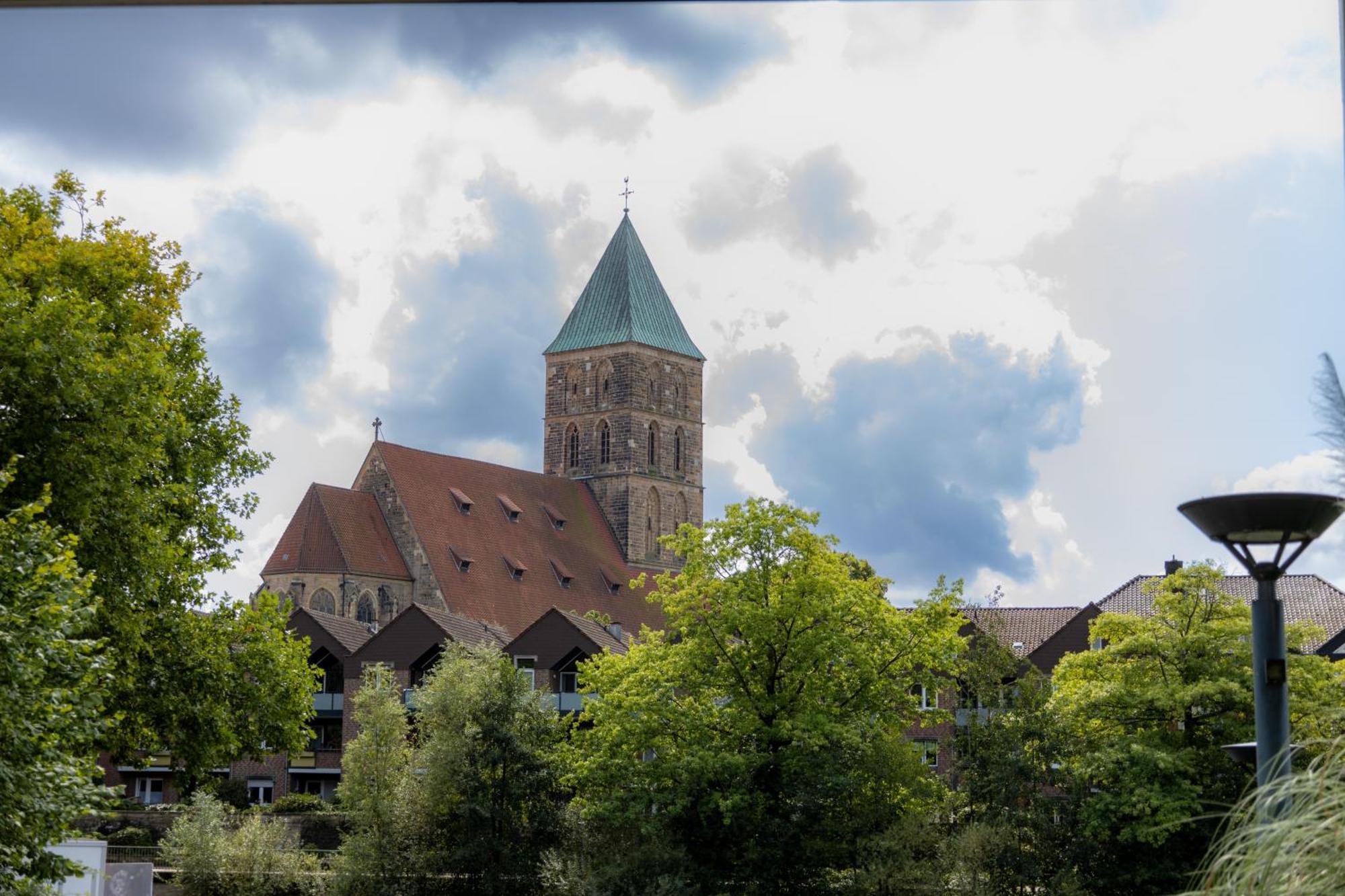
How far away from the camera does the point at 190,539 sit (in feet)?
67.4

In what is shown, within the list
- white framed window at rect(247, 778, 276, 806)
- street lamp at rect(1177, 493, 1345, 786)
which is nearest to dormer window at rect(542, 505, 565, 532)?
white framed window at rect(247, 778, 276, 806)

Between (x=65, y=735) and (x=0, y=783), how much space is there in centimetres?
187

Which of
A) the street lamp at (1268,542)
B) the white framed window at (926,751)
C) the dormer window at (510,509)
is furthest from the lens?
the dormer window at (510,509)

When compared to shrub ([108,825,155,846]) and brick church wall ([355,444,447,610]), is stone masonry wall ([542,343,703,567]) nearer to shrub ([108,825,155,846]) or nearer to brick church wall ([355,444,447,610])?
brick church wall ([355,444,447,610])

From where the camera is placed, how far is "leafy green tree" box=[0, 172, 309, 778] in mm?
16859

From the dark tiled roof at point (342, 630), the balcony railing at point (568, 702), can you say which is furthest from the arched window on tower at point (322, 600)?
the balcony railing at point (568, 702)

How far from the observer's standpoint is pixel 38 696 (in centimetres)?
1195

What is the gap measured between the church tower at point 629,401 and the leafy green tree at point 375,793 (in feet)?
120

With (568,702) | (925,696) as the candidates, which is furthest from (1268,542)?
(568,702)

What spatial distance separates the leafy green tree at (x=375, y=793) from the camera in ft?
105

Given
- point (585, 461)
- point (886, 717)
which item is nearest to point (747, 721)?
point (886, 717)

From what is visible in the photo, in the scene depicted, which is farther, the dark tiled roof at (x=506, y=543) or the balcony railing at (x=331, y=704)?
the dark tiled roof at (x=506, y=543)

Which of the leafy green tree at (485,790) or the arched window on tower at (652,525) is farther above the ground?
the arched window on tower at (652,525)

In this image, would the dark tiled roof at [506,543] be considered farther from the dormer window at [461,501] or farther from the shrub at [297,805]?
the shrub at [297,805]
